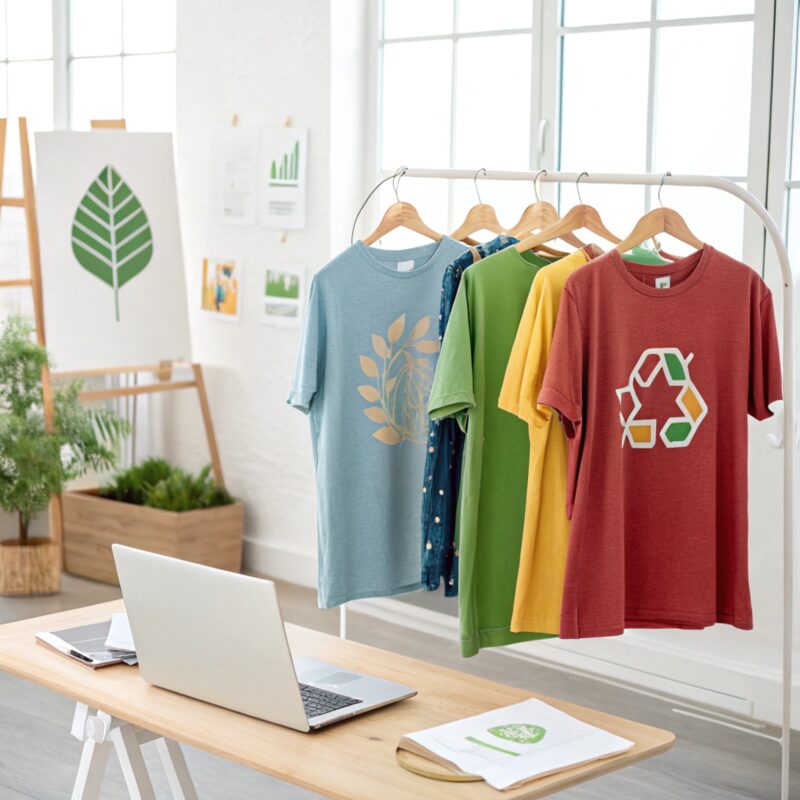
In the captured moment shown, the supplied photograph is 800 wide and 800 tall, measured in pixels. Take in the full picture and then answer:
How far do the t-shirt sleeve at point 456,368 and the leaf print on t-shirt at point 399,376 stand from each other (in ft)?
1.01

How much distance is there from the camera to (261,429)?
206 inches

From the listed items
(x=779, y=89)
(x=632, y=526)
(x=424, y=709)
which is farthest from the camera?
(x=779, y=89)

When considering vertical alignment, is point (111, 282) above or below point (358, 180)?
below

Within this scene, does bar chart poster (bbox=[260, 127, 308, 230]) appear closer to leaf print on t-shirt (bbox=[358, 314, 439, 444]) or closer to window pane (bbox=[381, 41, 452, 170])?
window pane (bbox=[381, 41, 452, 170])

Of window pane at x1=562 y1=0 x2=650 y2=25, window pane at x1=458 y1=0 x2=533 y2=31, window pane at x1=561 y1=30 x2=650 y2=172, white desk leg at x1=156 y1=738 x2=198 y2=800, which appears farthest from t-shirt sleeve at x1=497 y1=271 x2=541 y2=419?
window pane at x1=458 y1=0 x2=533 y2=31

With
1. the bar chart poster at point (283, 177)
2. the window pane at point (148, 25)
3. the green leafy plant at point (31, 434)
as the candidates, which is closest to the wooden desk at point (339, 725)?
the green leafy plant at point (31, 434)

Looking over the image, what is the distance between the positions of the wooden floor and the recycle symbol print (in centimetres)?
116

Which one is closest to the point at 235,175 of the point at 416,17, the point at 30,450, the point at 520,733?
the point at 416,17

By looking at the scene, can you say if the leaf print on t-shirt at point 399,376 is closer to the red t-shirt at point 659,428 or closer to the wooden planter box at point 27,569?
the red t-shirt at point 659,428

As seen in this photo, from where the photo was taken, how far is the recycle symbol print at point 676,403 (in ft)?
7.97

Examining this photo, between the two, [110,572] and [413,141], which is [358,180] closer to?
[413,141]

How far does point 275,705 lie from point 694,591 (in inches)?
44.1

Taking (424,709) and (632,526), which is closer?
(424,709)

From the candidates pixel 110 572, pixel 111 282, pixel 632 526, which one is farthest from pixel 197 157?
pixel 632 526
